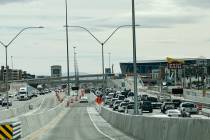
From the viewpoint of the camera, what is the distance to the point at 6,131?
1078 inches

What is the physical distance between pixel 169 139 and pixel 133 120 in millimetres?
10544

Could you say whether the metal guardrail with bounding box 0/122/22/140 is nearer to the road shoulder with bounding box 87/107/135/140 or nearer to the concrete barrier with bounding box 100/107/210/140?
the road shoulder with bounding box 87/107/135/140

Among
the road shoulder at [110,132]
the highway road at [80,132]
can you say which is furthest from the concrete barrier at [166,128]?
the highway road at [80,132]

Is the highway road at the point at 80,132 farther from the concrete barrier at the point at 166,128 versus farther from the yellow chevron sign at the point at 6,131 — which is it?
the yellow chevron sign at the point at 6,131

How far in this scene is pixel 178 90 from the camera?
99.2 m

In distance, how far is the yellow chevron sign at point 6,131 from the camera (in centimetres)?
2717

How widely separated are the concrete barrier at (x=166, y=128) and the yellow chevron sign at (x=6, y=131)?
591 centimetres

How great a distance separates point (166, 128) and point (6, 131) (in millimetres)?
8471

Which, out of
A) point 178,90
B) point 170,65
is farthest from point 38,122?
point 170,65

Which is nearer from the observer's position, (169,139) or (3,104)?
(169,139)

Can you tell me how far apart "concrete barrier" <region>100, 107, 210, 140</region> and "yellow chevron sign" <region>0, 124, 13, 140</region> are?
591 centimetres

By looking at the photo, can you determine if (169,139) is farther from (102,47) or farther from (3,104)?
(3,104)

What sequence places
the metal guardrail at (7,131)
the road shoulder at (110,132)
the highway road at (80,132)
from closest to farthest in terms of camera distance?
the metal guardrail at (7,131), the road shoulder at (110,132), the highway road at (80,132)

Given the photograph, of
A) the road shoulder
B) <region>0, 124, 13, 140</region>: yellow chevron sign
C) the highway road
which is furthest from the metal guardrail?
the road shoulder
